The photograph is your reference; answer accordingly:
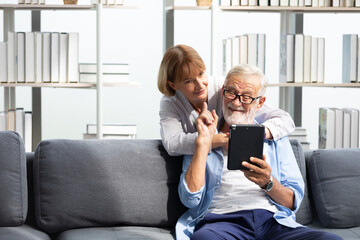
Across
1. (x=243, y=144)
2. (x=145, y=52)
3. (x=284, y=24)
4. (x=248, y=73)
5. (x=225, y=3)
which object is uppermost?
(x=225, y=3)

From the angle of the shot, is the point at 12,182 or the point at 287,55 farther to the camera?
the point at 287,55

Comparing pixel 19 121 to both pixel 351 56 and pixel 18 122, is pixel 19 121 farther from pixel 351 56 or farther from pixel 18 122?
pixel 351 56

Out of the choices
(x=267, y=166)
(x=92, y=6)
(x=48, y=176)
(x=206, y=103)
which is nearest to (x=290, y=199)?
(x=267, y=166)

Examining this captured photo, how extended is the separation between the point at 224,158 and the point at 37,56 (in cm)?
181

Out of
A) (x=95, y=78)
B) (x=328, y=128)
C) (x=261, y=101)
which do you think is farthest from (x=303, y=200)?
(x=95, y=78)

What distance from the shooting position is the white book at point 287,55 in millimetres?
3629

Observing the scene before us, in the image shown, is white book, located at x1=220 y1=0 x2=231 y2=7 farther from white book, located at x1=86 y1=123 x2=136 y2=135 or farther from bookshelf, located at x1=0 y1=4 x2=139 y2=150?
white book, located at x1=86 y1=123 x2=136 y2=135

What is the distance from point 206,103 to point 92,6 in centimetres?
162

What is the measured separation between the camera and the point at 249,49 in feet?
11.9

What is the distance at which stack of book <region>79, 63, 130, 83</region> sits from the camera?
3.59m

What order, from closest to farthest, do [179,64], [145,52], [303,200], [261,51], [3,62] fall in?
[179,64] < [303,200] < [3,62] < [261,51] < [145,52]

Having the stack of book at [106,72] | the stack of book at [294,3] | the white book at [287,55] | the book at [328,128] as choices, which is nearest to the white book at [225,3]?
the stack of book at [294,3]

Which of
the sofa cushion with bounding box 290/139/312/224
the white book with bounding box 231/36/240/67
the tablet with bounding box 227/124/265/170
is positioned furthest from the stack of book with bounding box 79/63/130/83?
the tablet with bounding box 227/124/265/170

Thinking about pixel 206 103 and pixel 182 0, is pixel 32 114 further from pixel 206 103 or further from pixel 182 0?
pixel 206 103
